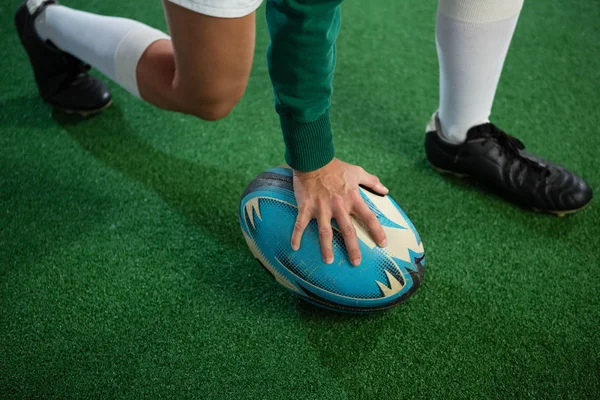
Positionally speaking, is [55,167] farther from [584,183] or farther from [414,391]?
[584,183]

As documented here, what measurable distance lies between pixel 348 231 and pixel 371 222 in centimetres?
5

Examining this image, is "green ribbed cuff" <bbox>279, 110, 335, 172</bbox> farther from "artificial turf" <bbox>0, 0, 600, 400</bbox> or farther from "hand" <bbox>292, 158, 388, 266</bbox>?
"artificial turf" <bbox>0, 0, 600, 400</bbox>

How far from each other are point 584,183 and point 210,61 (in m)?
0.94

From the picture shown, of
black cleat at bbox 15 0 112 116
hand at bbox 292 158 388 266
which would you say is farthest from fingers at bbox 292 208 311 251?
black cleat at bbox 15 0 112 116

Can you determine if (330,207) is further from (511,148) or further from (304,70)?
(511,148)

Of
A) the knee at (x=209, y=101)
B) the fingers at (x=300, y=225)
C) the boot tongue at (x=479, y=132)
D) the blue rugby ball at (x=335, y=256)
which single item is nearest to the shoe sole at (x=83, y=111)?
the knee at (x=209, y=101)

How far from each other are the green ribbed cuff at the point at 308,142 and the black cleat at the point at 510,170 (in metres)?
0.50

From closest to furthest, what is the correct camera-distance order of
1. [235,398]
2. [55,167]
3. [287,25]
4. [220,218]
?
[287,25]
[235,398]
[220,218]
[55,167]

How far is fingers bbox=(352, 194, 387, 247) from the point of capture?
3.45 feet

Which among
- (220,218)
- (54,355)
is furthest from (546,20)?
(54,355)

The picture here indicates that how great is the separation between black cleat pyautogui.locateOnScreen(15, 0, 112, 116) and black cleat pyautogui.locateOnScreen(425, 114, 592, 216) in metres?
0.97

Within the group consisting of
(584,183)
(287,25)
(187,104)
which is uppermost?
(287,25)

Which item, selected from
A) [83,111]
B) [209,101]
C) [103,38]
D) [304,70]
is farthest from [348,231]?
[83,111]

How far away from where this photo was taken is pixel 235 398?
40.9 inches
